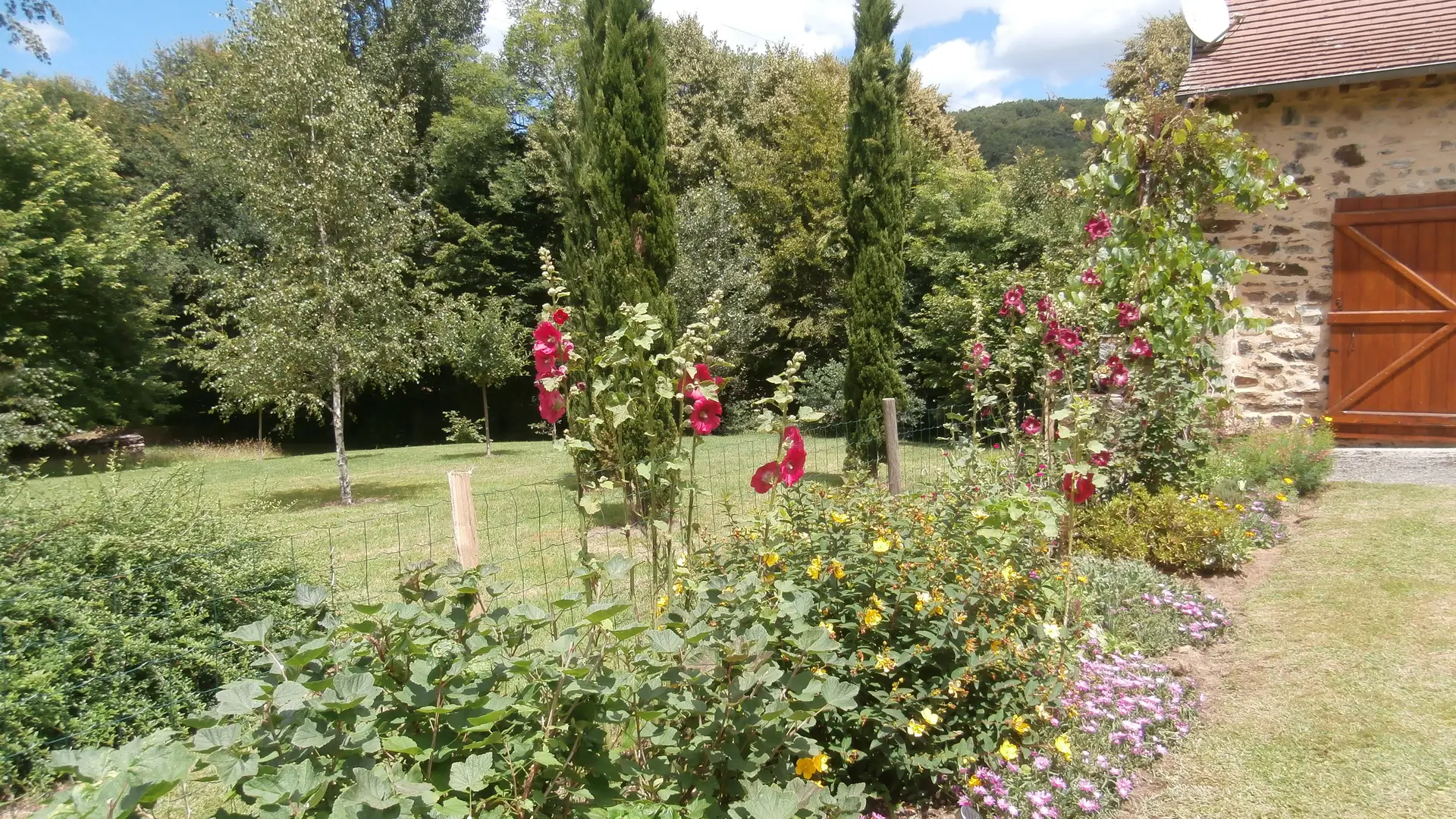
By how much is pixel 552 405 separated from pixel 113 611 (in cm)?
207

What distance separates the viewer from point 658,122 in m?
6.88

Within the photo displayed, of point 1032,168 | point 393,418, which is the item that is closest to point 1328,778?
point 1032,168

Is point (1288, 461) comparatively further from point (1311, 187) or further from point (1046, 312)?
point (1046, 312)

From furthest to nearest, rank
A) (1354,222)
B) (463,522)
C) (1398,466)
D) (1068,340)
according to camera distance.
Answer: (1354,222) < (1398,466) < (1068,340) < (463,522)

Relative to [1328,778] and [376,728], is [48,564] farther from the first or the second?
[1328,778]

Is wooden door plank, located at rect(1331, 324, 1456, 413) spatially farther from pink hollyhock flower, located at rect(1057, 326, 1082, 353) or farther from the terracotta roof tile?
pink hollyhock flower, located at rect(1057, 326, 1082, 353)

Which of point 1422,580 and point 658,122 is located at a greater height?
point 658,122

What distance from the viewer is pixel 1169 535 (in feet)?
16.0

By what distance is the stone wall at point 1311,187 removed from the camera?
6.90 metres

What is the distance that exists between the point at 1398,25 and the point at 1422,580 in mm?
5227

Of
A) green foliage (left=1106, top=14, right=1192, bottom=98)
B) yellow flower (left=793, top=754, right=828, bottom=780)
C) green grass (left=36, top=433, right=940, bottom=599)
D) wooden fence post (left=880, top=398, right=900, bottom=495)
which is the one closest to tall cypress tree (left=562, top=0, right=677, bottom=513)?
green grass (left=36, top=433, right=940, bottom=599)

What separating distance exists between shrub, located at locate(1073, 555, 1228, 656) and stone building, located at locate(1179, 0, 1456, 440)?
4.10 meters

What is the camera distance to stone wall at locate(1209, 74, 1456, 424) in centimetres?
690

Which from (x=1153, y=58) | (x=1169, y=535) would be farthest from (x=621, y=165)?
(x=1153, y=58)
